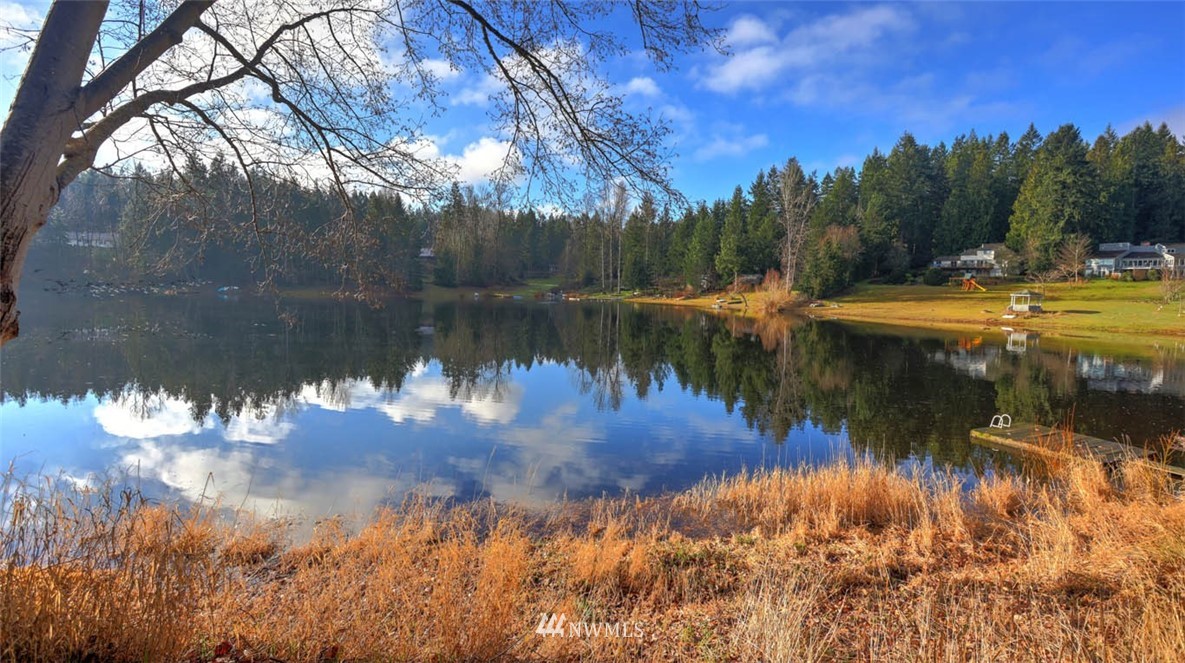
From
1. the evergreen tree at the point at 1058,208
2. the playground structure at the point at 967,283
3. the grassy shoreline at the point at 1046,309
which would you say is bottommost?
the grassy shoreline at the point at 1046,309

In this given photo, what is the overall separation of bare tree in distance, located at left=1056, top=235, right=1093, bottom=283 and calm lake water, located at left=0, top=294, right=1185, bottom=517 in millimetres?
26723

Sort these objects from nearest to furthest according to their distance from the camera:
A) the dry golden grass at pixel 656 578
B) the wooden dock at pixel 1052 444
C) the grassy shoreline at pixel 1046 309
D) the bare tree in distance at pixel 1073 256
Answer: the dry golden grass at pixel 656 578 < the wooden dock at pixel 1052 444 < the grassy shoreline at pixel 1046 309 < the bare tree in distance at pixel 1073 256

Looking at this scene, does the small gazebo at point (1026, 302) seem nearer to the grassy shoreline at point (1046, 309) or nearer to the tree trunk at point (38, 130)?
the grassy shoreline at point (1046, 309)

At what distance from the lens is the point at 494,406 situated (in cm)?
1512

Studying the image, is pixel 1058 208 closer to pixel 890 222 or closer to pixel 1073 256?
pixel 1073 256

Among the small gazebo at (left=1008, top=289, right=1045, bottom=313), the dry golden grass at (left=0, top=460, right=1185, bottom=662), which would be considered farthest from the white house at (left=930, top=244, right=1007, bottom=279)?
the dry golden grass at (left=0, top=460, right=1185, bottom=662)

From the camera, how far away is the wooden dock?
9.46 meters

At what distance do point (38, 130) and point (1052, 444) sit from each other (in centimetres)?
1406

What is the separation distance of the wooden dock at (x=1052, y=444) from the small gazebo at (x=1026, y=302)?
1382 inches

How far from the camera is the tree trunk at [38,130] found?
2.27 m

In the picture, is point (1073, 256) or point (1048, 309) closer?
point (1048, 309)

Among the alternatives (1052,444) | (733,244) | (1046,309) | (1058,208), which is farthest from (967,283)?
(1052,444)

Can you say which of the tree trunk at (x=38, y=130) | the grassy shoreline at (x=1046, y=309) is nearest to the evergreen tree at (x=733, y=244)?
the grassy shoreline at (x=1046, y=309)

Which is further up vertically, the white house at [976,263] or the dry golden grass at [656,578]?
the white house at [976,263]
